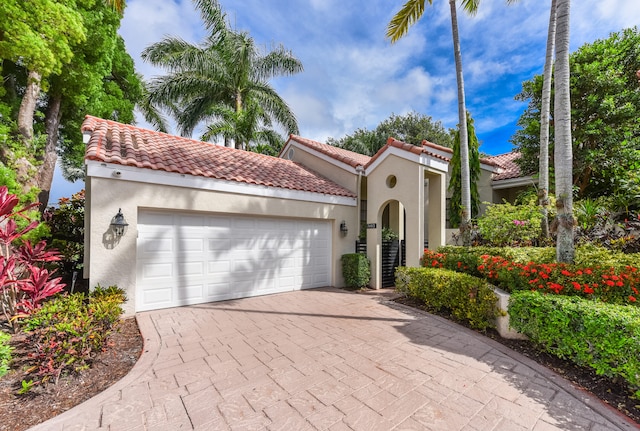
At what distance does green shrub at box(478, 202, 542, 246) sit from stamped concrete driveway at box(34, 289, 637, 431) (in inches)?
174

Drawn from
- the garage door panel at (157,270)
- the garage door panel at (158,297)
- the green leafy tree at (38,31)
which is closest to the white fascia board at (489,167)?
the garage door panel at (157,270)

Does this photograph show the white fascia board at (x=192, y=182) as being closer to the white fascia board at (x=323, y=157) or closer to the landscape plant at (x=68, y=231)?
the white fascia board at (x=323, y=157)

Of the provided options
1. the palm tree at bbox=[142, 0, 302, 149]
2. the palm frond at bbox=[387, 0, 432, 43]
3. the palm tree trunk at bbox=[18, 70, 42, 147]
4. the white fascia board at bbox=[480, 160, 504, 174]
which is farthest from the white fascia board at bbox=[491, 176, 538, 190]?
the palm tree trunk at bbox=[18, 70, 42, 147]

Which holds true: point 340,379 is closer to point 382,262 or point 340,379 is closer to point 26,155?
point 382,262

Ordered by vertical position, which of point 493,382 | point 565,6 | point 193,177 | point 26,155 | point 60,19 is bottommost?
point 493,382

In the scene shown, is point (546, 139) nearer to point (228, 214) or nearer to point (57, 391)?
point (228, 214)

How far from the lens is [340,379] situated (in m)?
3.95

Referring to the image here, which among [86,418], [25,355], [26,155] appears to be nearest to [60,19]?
[26,155]

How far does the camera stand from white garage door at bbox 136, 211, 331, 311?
718 cm

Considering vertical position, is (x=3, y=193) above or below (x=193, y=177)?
below

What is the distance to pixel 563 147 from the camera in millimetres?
5715

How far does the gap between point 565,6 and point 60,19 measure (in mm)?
13292

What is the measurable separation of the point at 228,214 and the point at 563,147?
8.78 meters

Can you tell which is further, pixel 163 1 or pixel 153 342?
pixel 163 1
